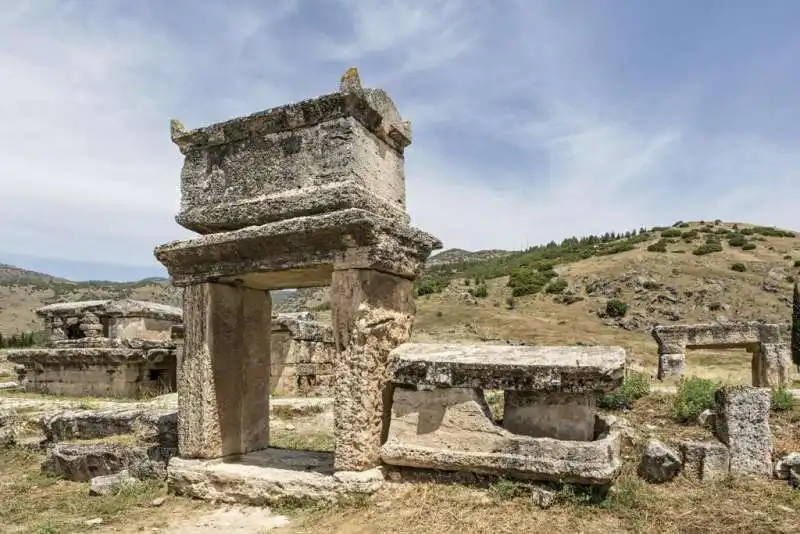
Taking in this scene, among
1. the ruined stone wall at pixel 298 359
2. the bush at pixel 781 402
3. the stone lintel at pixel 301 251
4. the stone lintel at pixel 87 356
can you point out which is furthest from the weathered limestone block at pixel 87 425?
the bush at pixel 781 402

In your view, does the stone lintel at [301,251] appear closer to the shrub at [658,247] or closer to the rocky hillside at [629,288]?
the rocky hillside at [629,288]

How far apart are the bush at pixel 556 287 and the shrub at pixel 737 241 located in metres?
14.4

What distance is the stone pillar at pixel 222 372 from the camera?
5777mm

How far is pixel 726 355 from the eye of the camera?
2269 cm

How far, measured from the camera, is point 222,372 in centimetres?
596

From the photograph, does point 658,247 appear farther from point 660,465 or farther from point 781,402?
point 660,465

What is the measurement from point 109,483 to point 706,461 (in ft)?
17.4

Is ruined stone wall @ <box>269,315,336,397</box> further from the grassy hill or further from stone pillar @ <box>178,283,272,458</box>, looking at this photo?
the grassy hill

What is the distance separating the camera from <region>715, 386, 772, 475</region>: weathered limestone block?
493 cm

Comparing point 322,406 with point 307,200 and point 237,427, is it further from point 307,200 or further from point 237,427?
point 307,200

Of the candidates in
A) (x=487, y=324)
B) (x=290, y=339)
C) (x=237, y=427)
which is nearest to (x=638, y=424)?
(x=237, y=427)

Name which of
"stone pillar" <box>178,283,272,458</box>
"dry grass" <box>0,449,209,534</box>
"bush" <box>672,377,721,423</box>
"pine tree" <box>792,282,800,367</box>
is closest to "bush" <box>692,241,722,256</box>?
"pine tree" <box>792,282,800,367</box>

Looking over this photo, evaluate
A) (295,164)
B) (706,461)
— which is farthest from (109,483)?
(706,461)

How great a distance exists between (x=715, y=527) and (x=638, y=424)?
125 inches
